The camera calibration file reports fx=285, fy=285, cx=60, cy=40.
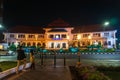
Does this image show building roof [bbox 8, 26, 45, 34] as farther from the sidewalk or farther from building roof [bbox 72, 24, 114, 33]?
the sidewalk

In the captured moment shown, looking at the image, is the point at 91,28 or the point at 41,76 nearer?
the point at 41,76

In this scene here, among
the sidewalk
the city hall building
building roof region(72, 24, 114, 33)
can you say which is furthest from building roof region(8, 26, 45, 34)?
the sidewalk

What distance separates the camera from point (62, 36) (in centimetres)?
8294

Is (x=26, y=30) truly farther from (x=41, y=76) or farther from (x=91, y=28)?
(x=41, y=76)

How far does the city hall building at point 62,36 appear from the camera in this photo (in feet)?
262

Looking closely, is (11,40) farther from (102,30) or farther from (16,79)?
(16,79)

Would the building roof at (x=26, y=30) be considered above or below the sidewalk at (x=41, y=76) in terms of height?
above

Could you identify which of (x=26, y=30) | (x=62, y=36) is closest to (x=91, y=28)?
(x=62, y=36)

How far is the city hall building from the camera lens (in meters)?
80.0

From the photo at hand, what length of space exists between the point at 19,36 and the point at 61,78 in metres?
72.5

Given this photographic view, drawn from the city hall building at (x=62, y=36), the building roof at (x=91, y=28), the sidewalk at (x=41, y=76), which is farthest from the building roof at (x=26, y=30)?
the sidewalk at (x=41, y=76)

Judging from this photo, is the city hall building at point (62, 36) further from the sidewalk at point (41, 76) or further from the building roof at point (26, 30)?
the sidewalk at point (41, 76)

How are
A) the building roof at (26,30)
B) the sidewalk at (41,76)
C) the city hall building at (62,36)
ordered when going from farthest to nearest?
1. the building roof at (26,30)
2. the city hall building at (62,36)
3. the sidewalk at (41,76)

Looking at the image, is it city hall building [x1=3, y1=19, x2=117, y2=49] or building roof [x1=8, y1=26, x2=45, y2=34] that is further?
building roof [x1=8, y1=26, x2=45, y2=34]
